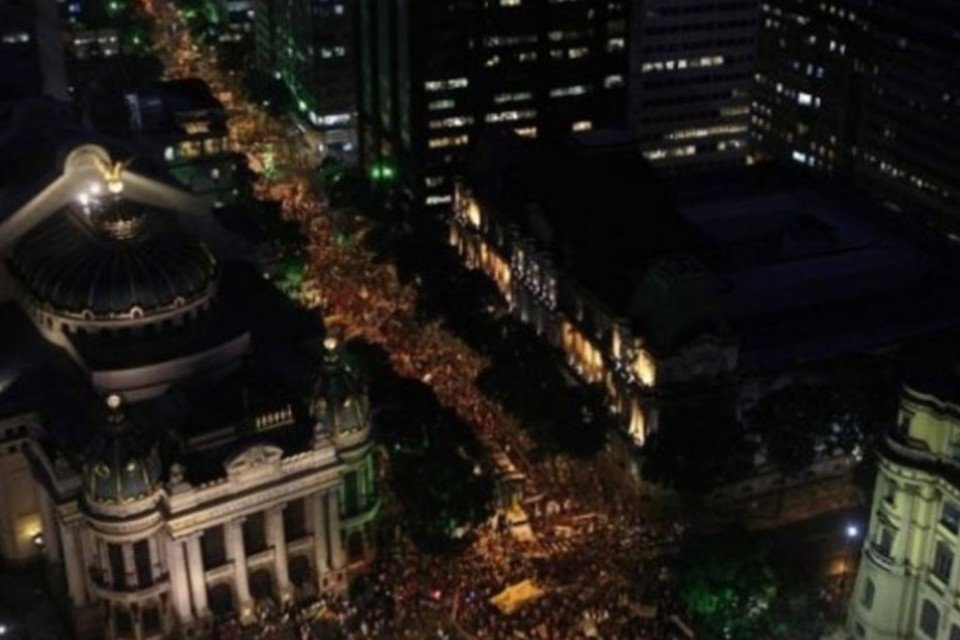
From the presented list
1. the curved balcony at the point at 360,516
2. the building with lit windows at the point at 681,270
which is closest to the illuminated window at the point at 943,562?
the building with lit windows at the point at 681,270

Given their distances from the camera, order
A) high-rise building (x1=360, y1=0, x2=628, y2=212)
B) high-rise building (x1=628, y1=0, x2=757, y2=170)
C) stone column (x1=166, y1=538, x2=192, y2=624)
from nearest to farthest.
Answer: stone column (x1=166, y1=538, x2=192, y2=624) → high-rise building (x1=360, y1=0, x2=628, y2=212) → high-rise building (x1=628, y1=0, x2=757, y2=170)

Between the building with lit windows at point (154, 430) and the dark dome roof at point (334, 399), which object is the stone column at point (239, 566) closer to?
the building with lit windows at point (154, 430)

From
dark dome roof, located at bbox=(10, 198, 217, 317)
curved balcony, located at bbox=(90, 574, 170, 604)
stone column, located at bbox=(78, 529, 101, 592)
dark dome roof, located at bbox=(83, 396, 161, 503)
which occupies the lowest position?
curved balcony, located at bbox=(90, 574, 170, 604)

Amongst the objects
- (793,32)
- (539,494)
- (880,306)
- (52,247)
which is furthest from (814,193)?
(52,247)

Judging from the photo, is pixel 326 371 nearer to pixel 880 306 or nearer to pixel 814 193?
pixel 880 306

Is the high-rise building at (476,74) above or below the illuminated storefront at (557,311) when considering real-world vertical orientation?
above

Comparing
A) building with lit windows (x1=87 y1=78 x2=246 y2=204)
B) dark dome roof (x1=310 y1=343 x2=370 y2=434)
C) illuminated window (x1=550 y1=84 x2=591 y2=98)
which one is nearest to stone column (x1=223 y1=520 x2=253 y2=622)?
dark dome roof (x1=310 y1=343 x2=370 y2=434)

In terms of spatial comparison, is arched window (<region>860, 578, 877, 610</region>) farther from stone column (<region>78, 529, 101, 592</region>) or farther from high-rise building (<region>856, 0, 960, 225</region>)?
high-rise building (<region>856, 0, 960, 225</region>)
